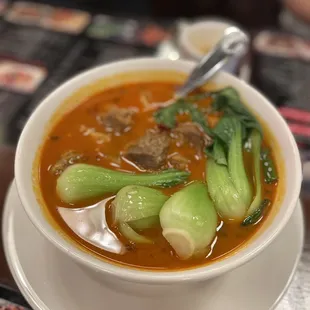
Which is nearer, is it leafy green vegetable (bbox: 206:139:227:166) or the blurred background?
leafy green vegetable (bbox: 206:139:227:166)

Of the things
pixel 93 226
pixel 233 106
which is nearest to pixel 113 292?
pixel 93 226

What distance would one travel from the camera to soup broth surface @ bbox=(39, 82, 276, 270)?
40.2 inches

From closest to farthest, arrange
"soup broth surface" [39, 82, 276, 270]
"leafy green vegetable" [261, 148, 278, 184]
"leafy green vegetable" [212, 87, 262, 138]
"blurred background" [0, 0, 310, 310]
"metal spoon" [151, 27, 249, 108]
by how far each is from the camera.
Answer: "soup broth surface" [39, 82, 276, 270]
"leafy green vegetable" [261, 148, 278, 184]
"leafy green vegetable" [212, 87, 262, 138]
"metal spoon" [151, 27, 249, 108]
"blurred background" [0, 0, 310, 310]

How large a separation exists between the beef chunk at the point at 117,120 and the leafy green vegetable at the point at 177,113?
0.08 m

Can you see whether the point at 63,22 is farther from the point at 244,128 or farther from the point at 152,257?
the point at 152,257

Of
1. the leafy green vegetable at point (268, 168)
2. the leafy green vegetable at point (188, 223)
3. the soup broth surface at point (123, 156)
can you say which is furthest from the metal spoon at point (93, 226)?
the leafy green vegetable at point (268, 168)

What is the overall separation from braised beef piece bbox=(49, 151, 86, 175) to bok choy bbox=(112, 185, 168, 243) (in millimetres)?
218

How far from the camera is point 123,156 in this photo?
1260 mm

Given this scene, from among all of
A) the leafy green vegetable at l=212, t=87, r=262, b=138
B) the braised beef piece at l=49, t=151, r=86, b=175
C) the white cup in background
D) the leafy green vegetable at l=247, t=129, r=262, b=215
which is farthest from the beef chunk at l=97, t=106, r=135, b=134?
the white cup in background

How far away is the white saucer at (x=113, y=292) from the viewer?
109 centimetres

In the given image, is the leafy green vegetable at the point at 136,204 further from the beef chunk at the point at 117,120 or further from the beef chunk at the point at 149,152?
the beef chunk at the point at 117,120

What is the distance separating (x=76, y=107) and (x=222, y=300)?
2.28 feet

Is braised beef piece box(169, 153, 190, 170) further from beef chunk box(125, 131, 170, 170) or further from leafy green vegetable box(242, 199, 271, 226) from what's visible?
leafy green vegetable box(242, 199, 271, 226)

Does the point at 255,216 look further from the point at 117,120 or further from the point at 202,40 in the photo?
the point at 202,40
